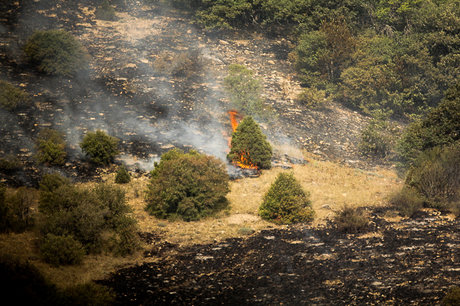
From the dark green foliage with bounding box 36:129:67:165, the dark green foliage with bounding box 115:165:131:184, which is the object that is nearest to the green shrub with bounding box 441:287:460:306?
the dark green foliage with bounding box 115:165:131:184

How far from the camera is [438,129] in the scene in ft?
66.5

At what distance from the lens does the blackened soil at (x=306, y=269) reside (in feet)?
37.8

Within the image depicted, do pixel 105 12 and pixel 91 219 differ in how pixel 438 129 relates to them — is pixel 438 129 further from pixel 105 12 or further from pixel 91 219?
pixel 105 12

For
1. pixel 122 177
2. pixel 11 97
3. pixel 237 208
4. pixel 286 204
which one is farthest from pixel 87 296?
pixel 11 97

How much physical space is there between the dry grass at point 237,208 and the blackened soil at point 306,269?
0.62 meters

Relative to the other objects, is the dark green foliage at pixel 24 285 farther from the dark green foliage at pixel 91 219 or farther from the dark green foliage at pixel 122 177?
the dark green foliage at pixel 122 177

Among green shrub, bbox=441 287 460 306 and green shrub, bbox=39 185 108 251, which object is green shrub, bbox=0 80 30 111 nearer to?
green shrub, bbox=39 185 108 251

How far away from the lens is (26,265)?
445 inches

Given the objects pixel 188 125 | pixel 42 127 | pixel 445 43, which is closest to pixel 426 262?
pixel 188 125

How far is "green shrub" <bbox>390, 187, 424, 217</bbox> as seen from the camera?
1733 cm

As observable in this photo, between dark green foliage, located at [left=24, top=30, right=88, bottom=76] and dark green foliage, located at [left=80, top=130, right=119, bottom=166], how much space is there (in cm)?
826

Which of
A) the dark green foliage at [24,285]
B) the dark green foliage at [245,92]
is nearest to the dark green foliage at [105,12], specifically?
the dark green foliage at [245,92]

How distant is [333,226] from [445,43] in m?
17.0

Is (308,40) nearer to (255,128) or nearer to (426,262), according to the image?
(255,128)
